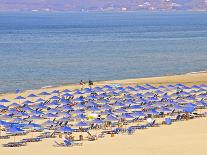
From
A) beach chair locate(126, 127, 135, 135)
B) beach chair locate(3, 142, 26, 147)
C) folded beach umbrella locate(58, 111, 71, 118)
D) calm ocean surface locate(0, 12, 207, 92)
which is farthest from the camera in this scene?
calm ocean surface locate(0, 12, 207, 92)

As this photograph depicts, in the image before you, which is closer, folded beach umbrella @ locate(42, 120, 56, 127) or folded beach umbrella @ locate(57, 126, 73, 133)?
folded beach umbrella @ locate(57, 126, 73, 133)

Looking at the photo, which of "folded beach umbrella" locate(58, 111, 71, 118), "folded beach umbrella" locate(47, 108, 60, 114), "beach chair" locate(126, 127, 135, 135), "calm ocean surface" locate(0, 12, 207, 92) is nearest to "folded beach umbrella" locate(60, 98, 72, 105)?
"folded beach umbrella" locate(47, 108, 60, 114)

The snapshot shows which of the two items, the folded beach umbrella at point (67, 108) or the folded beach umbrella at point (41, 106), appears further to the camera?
the folded beach umbrella at point (41, 106)

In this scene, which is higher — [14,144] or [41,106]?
[14,144]

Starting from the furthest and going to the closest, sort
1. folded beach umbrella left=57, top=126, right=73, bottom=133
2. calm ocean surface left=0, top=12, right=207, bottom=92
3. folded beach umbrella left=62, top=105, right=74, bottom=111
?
calm ocean surface left=0, top=12, right=207, bottom=92, folded beach umbrella left=62, top=105, right=74, bottom=111, folded beach umbrella left=57, top=126, right=73, bottom=133

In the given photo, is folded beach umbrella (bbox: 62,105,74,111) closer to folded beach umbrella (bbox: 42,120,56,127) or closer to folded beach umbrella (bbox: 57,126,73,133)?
folded beach umbrella (bbox: 42,120,56,127)

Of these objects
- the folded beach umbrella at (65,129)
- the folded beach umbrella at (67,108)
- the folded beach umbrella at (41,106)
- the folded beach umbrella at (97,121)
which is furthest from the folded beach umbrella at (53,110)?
the folded beach umbrella at (65,129)

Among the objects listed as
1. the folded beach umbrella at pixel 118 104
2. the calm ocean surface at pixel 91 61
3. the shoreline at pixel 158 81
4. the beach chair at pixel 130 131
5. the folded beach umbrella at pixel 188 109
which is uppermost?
the beach chair at pixel 130 131

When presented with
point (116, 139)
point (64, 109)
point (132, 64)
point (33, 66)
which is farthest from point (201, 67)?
point (116, 139)

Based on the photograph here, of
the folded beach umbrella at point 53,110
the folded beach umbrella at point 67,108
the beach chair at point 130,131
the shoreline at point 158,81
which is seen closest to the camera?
the beach chair at point 130,131

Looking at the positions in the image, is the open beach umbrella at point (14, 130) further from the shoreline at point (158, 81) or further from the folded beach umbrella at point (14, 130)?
the shoreline at point (158, 81)

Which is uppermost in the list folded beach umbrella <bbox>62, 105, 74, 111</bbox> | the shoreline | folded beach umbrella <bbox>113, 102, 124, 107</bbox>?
folded beach umbrella <bbox>62, 105, 74, 111</bbox>

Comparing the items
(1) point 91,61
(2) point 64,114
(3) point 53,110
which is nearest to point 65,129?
(2) point 64,114

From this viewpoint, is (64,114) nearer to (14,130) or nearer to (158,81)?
(14,130)
